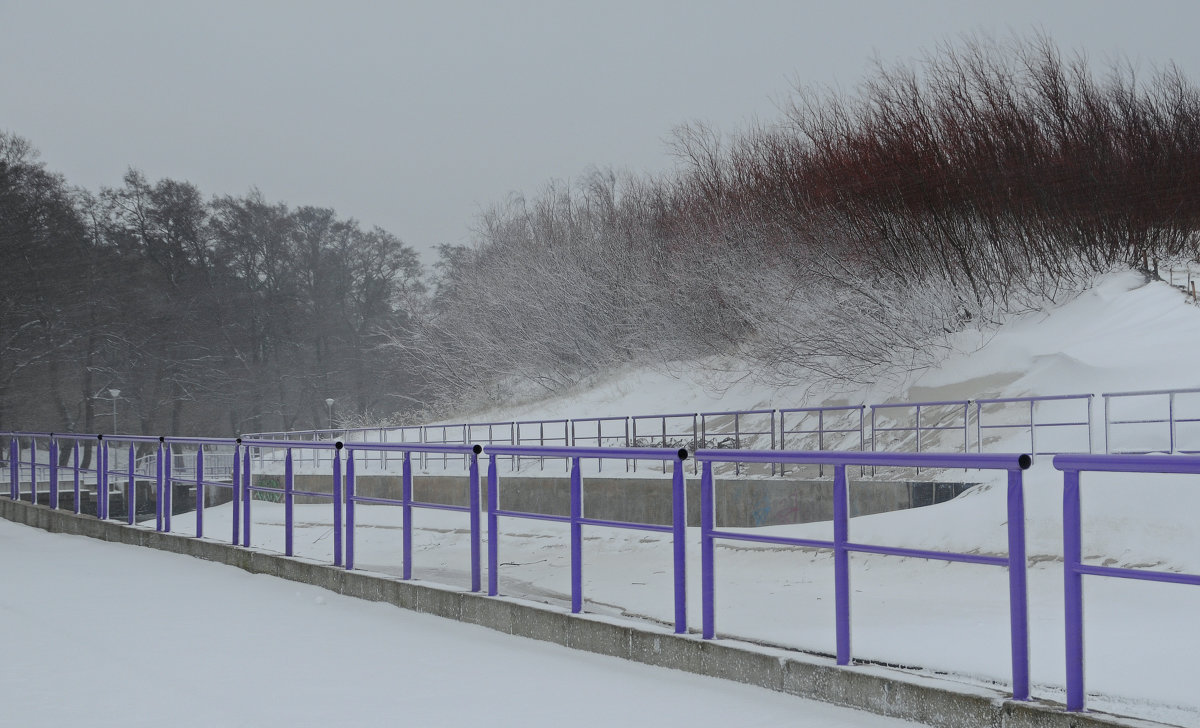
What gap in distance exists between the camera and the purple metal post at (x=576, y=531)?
8219 millimetres

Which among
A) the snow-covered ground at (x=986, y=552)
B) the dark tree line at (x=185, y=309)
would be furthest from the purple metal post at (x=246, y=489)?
the dark tree line at (x=185, y=309)

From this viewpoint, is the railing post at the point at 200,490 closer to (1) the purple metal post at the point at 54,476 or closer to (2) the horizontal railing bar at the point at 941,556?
(1) the purple metal post at the point at 54,476

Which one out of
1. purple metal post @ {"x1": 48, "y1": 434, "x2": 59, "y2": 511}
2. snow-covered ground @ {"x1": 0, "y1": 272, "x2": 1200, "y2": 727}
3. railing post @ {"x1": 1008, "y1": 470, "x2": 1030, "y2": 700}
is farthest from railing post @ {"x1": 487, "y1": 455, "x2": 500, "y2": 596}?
purple metal post @ {"x1": 48, "y1": 434, "x2": 59, "y2": 511}

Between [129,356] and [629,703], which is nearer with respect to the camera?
[629,703]

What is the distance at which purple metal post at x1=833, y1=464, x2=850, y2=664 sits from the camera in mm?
6477

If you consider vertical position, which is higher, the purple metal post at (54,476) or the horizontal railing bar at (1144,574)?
the horizontal railing bar at (1144,574)

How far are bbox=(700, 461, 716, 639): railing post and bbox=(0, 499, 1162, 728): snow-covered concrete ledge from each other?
5.6 inches

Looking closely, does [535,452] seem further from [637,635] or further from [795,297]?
[795,297]

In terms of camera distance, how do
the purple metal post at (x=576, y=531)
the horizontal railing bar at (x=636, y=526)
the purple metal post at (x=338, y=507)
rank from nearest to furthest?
the horizontal railing bar at (x=636, y=526), the purple metal post at (x=576, y=531), the purple metal post at (x=338, y=507)

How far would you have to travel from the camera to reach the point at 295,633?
922cm

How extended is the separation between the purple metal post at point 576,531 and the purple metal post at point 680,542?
733 mm

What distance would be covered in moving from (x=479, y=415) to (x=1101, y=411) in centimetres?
3532

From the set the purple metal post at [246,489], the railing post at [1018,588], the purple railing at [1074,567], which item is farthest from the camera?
the purple metal post at [246,489]

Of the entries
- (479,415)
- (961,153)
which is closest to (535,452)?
(961,153)
